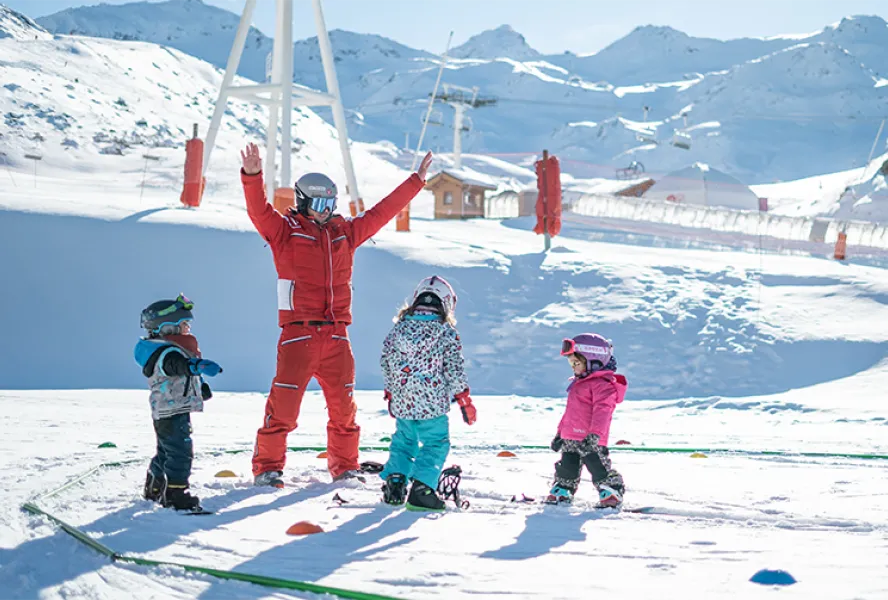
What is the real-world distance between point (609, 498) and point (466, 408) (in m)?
0.91

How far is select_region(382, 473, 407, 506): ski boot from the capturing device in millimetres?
4512

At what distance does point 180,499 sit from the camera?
4.16m

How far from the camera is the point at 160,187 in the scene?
27.1 metres

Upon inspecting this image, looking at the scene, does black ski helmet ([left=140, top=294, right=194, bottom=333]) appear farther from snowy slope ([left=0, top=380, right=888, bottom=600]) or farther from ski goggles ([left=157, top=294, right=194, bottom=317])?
snowy slope ([left=0, top=380, right=888, bottom=600])

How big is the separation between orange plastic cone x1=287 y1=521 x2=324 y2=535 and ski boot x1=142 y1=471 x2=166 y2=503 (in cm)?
81

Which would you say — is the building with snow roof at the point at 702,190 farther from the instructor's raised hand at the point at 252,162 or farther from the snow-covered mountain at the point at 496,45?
the snow-covered mountain at the point at 496,45

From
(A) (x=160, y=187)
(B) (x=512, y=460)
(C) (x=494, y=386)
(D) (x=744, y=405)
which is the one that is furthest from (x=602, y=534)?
(A) (x=160, y=187)

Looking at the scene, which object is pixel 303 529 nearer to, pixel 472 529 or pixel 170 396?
pixel 472 529

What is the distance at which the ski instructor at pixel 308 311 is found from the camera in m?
4.89

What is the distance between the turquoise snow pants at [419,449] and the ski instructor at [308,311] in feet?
2.07

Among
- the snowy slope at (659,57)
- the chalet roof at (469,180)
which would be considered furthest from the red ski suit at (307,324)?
the snowy slope at (659,57)

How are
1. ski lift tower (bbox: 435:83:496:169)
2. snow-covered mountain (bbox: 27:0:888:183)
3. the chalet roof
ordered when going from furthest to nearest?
snow-covered mountain (bbox: 27:0:888:183)
ski lift tower (bbox: 435:83:496:169)
the chalet roof

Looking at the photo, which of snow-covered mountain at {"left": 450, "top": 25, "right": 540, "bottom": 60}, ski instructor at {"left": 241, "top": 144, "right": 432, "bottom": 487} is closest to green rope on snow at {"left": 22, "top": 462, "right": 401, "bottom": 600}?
ski instructor at {"left": 241, "top": 144, "right": 432, "bottom": 487}

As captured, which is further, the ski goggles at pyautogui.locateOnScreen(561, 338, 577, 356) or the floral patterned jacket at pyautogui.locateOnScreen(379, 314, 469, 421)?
the ski goggles at pyautogui.locateOnScreen(561, 338, 577, 356)
